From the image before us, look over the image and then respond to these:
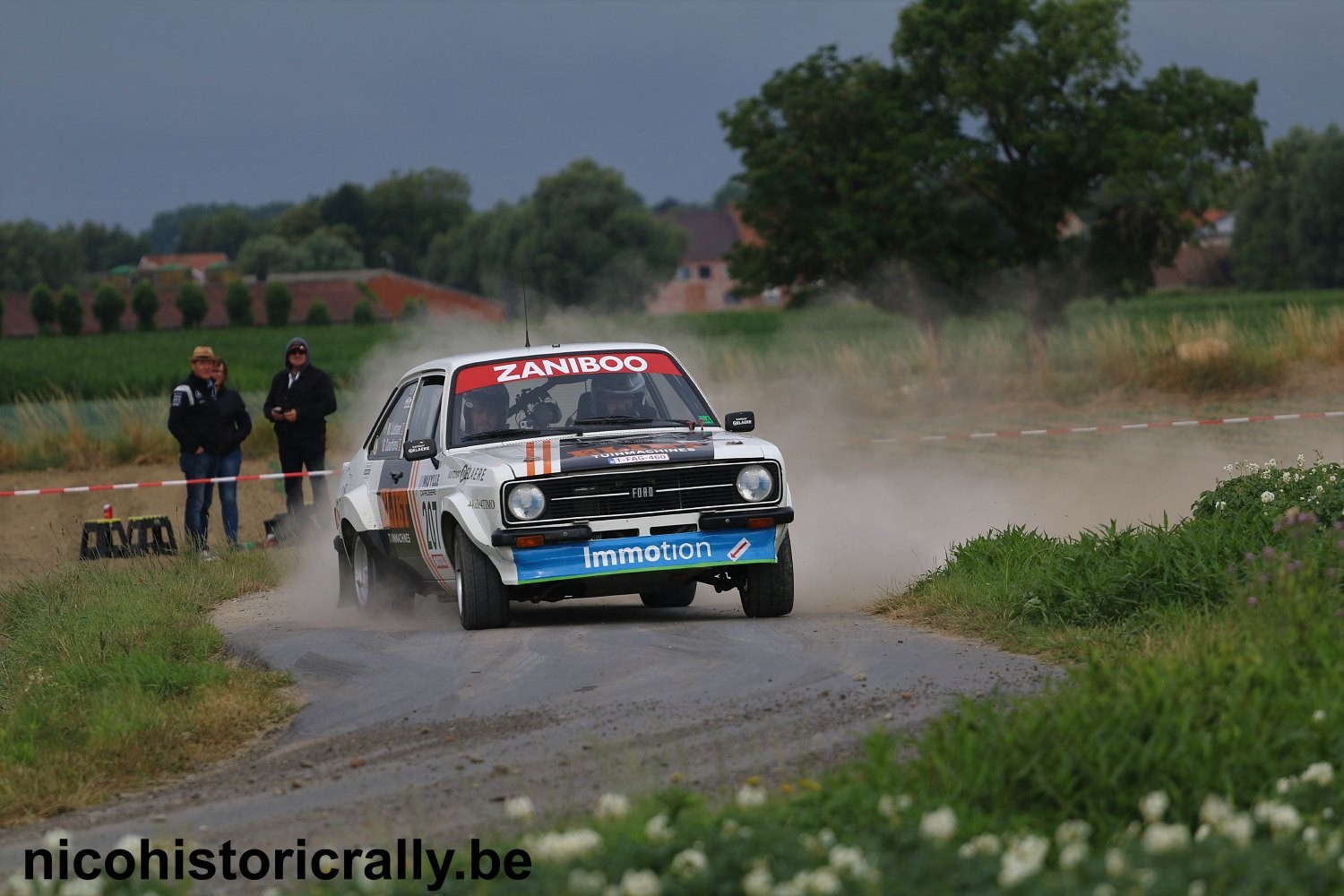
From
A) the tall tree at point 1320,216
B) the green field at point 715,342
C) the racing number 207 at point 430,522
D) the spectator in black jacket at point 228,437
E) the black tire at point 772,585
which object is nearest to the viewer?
the black tire at point 772,585

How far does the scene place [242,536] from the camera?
1992cm

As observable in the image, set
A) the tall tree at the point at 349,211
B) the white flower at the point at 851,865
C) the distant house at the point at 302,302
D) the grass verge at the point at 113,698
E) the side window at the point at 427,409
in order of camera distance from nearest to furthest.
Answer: the white flower at the point at 851,865 < the grass verge at the point at 113,698 < the side window at the point at 427,409 < the distant house at the point at 302,302 < the tall tree at the point at 349,211

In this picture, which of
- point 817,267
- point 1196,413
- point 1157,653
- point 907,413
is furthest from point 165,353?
point 1157,653

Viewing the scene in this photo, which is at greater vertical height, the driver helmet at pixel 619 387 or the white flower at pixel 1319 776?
the driver helmet at pixel 619 387

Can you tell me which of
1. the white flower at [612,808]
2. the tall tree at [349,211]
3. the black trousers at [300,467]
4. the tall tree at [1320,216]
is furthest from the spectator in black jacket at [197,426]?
the tall tree at [349,211]

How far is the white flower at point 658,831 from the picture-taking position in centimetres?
446

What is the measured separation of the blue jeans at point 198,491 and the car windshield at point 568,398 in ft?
23.1

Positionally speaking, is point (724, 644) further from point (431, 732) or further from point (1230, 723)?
point (1230, 723)

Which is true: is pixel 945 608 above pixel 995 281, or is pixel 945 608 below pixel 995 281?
below

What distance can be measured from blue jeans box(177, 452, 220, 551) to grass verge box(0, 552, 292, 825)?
4.45 meters

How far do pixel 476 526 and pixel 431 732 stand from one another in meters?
2.53

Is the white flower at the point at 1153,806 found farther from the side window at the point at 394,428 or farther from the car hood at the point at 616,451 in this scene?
the side window at the point at 394,428

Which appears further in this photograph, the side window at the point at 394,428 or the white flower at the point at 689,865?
the side window at the point at 394,428

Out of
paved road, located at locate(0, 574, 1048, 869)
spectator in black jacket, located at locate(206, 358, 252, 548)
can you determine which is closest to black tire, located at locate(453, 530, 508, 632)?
paved road, located at locate(0, 574, 1048, 869)
